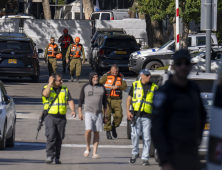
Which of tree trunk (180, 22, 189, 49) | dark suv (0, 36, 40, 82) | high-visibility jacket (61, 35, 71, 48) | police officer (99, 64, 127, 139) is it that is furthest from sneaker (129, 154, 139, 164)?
high-visibility jacket (61, 35, 71, 48)

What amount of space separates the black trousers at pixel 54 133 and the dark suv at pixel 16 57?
11493mm

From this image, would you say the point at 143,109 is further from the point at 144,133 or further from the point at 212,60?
the point at 212,60

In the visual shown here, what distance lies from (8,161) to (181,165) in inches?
193

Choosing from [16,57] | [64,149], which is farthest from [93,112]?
[16,57]

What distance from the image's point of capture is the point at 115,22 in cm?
3228

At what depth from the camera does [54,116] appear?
27.4ft

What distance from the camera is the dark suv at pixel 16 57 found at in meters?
19.4

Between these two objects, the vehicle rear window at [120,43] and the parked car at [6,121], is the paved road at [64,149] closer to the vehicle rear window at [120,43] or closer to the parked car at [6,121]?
the parked car at [6,121]

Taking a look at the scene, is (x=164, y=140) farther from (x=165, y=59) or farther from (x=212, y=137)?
(x=165, y=59)

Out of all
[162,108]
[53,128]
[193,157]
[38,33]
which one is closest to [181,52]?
[162,108]

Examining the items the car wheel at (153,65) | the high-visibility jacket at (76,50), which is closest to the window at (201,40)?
the car wheel at (153,65)

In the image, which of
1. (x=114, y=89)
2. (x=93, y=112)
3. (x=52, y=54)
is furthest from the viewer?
(x=52, y=54)

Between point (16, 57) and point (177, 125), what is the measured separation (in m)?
15.7

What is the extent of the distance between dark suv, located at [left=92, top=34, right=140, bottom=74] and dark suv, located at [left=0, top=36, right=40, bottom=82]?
354cm
